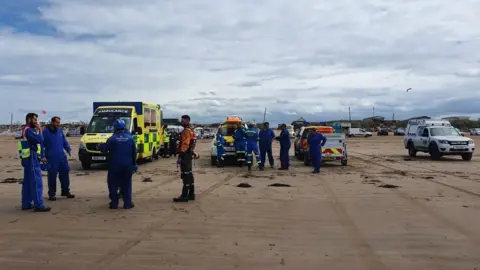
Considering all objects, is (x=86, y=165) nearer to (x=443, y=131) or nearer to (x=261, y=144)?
(x=261, y=144)

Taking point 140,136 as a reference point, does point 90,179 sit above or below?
below

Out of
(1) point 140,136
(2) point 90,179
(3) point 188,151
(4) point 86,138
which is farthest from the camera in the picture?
(1) point 140,136

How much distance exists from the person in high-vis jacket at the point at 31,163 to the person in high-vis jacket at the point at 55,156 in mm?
1143

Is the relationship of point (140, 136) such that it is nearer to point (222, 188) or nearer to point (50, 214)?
point (222, 188)

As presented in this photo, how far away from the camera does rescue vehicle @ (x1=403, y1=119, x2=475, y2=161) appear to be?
23469 mm

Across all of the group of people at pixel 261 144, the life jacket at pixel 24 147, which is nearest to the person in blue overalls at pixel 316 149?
the group of people at pixel 261 144

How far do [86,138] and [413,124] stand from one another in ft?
58.8

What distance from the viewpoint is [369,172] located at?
17.8 m

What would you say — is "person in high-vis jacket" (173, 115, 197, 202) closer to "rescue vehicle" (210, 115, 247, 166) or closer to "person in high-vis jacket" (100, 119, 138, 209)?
"person in high-vis jacket" (100, 119, 138, 209)

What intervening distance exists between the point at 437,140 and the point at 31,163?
19.9 metres

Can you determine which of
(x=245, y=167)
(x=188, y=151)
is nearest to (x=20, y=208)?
(x=188, y=151)

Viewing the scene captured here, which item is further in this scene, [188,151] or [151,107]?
[151,107]

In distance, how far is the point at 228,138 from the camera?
66.1ft

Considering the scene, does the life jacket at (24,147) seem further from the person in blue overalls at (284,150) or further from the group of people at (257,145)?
the person in blue overalls at (284,150)
